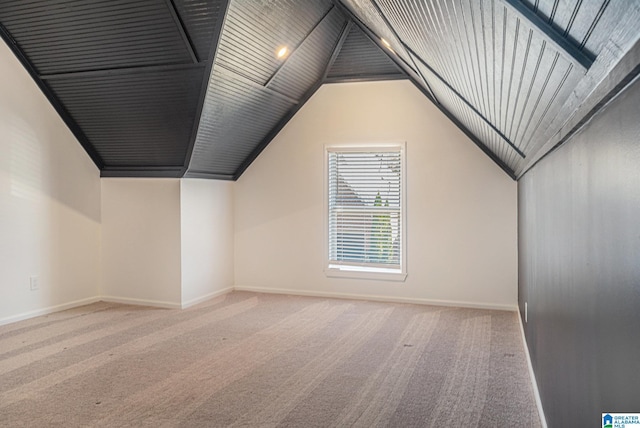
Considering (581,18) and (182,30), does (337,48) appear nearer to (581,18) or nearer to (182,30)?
(182,30)

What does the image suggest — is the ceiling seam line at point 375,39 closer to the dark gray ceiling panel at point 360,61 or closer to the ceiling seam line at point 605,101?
the dark gray ceiling panel at point 360,61

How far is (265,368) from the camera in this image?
344 centimetres

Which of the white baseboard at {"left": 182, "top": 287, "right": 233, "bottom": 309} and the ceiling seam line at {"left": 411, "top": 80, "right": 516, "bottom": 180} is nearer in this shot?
the ceiling seam line at {"left": 411, "top": 80, "right": 516, "bottom": 180}

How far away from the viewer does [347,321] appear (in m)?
4.67

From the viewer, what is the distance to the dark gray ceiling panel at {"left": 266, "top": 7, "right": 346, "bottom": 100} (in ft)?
15.7

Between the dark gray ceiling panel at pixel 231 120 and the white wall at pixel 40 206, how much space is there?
116 cm

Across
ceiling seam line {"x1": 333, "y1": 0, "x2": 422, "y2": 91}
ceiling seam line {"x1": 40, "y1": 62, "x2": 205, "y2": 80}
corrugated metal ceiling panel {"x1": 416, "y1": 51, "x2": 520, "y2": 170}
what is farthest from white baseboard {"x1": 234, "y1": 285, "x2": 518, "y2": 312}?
ceiling seam line {"x1": 40, "y1": 62, "x2": 205, "y2": 80}

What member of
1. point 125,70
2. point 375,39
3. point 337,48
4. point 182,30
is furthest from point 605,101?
point 337,48

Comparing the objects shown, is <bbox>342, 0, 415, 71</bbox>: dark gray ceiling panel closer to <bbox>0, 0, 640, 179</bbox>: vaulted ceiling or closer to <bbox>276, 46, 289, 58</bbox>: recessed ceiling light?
<bbox>0, 0, 640, 179</bbox>: vaulted ceiling

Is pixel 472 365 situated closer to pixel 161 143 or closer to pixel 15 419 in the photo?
pixel 15 419

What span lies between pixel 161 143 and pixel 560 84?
164 inches

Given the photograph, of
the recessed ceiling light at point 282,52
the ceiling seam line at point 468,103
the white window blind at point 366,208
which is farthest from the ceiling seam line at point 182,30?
the white window blind at point 366,208

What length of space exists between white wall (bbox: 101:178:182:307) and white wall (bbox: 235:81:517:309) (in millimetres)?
1022

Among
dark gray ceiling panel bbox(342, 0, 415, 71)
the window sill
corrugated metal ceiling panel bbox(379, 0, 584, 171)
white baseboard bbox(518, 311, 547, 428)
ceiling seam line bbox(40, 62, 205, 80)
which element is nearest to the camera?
corrugated metal ceiling panel bbox(379, 0, 584, 171)
